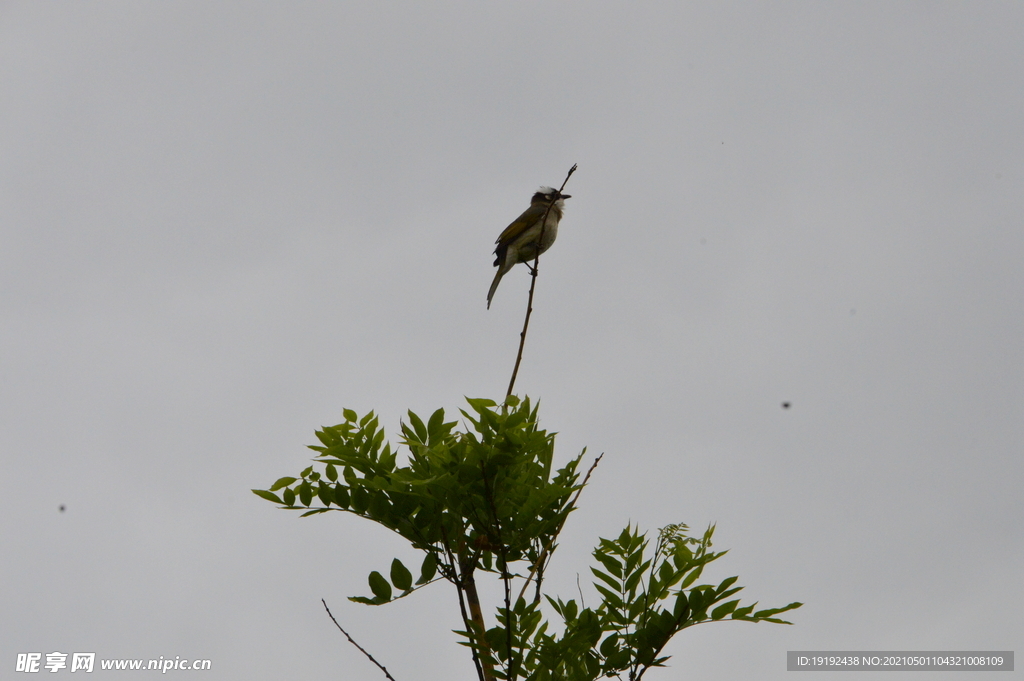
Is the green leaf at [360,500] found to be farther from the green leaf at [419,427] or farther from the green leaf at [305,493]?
the green leaf at [419,427]

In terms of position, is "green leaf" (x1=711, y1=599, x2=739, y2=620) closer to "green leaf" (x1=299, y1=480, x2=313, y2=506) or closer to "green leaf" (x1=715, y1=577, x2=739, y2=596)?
"green leaf" (x1=715, y1=577, x2=739, y2=596)

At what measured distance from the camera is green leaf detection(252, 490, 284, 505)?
369cm

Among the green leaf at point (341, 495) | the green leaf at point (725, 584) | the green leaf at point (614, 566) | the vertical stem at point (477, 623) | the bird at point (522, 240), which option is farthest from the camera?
the bird at point (522, 240)

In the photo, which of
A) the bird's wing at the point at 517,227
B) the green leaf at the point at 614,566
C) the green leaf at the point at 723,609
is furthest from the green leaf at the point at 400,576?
the bird's wing at the point at 517,227

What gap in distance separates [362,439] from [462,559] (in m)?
0.69

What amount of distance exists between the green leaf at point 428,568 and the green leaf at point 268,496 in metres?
0.66

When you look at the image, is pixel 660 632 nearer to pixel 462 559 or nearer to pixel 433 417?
pixel 462 559

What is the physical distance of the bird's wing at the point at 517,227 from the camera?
903 cm

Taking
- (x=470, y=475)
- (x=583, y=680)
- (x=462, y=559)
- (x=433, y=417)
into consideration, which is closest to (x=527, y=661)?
(x=583, y=680)

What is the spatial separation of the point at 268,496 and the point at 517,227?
18.9 ft

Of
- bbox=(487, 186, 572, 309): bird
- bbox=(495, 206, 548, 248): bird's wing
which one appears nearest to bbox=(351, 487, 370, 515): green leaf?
bbox=(487, 186, 572, 309): bird

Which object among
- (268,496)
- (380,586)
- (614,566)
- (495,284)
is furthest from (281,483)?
(495,284)

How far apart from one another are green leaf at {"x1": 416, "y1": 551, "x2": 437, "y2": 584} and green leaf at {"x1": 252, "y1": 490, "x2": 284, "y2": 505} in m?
0.66

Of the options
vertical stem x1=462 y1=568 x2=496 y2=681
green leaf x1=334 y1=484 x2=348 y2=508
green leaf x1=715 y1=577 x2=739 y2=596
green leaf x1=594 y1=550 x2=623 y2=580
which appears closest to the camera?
vertical stem x1=462 y1=568 x2=496 y2=681
